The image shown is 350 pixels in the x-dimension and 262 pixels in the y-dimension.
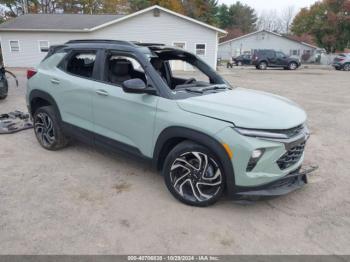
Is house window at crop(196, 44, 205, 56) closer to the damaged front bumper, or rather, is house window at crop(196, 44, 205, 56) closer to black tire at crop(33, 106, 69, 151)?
black tire at crop(33, 106, 69, 151)

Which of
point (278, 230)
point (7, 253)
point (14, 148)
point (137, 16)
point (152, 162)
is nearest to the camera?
point (7, 253)

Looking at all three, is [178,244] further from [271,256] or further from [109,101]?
[109,101]

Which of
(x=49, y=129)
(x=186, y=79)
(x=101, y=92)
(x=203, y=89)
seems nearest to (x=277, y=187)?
(x=203, y=89)

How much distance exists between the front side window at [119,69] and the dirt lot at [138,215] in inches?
49.8

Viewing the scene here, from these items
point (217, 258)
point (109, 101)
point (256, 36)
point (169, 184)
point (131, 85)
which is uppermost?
point (256, 36)

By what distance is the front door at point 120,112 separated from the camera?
3.44 m

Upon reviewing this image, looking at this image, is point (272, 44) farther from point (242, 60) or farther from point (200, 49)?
point (200, 49)

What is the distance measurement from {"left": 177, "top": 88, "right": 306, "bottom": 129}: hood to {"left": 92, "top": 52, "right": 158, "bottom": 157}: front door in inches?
19.4

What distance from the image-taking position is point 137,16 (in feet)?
70.7

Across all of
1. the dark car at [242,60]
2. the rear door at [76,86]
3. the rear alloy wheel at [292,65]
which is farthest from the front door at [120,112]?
the dark car at [242,60]

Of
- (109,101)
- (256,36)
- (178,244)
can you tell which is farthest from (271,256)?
(256,36)

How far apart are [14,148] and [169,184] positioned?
317 centimetres

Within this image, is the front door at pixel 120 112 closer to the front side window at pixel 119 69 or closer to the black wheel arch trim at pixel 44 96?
the front side window at pixel 119 69

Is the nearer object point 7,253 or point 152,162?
point 7,253
